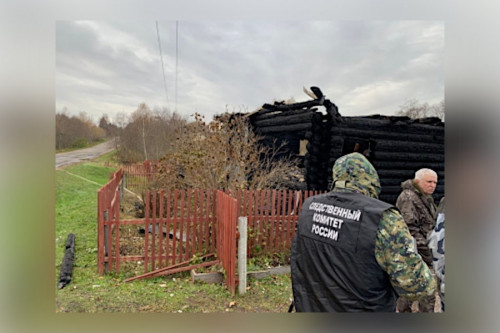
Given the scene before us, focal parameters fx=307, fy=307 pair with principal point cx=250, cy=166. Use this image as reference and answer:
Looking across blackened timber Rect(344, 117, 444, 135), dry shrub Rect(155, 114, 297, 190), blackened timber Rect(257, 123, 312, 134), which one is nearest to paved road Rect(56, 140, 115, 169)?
dry shrub Rect(155, 114, 297, 190)

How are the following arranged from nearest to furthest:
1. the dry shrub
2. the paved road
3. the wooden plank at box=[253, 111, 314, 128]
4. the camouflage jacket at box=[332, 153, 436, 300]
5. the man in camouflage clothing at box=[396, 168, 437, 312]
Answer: the camouflage jacket at box=[332, 153, 436, 300] → the paved road → the man in camouflage clothing at box=[396, 168, 437, 312] → the dry shrub → the wooden plank at box=[253, 111, 314, 128]

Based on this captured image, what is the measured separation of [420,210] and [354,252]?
4.58ft

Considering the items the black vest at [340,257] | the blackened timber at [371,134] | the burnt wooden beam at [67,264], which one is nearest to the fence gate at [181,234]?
the burnt wooden beam at [67,264]

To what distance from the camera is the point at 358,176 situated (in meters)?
1.71

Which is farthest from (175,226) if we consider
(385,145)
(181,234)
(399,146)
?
(399,146)

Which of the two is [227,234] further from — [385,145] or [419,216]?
[385,145]

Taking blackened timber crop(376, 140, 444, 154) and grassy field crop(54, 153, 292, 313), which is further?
blackened timber crop(376, 140, 444, 154)

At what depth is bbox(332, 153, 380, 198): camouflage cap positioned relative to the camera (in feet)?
5.60

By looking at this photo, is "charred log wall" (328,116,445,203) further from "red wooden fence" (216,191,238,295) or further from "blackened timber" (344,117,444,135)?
"red wooden fence" (216,191,238,295)

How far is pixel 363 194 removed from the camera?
1705 mm

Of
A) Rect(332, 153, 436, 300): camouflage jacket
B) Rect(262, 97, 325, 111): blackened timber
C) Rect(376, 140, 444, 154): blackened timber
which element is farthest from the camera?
Rect(376, 140, 444, 154): blackened timber

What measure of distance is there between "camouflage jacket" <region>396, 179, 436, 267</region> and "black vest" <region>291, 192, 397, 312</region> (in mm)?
953
